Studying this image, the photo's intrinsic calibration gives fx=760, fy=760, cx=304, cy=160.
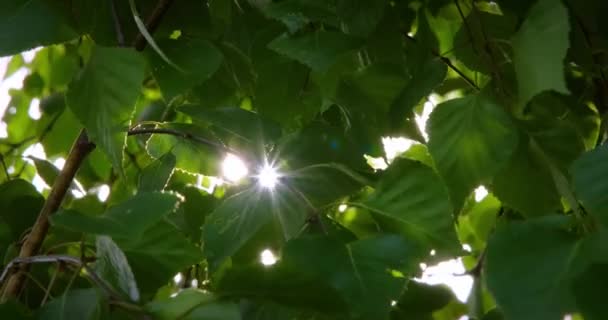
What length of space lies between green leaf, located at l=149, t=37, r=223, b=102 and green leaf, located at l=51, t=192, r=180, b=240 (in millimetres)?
103

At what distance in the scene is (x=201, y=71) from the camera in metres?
0.41

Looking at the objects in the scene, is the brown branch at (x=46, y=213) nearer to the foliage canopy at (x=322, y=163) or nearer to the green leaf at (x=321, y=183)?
the foliage canopy at (x=322, y=163)

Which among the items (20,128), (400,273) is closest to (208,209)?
(400,273)

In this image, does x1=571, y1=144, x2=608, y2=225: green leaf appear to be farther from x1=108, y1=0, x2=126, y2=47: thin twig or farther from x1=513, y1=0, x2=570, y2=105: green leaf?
x1=108, y1=0, x2=126, y2=47: thin twig

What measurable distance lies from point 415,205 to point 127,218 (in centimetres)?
13

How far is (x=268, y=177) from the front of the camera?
15.5 inches

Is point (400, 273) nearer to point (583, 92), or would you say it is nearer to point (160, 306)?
point (160, 306)

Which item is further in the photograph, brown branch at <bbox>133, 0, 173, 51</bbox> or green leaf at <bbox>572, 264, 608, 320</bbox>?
brown branch at <bbox>133, 0, 173, 51</bbox>

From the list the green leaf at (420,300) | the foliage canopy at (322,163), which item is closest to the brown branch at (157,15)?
the foliage canopy at (322,163)

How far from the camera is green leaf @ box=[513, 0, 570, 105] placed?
0.96 feet

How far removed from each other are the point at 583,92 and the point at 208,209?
0.27 metres

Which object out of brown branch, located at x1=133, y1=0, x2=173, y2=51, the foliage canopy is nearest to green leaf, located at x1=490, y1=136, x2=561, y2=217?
the foliage canopy

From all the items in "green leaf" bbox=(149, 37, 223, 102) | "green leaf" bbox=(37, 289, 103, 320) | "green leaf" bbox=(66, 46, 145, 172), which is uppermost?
"green leaf" bbox=(149, 37, 223, 102)

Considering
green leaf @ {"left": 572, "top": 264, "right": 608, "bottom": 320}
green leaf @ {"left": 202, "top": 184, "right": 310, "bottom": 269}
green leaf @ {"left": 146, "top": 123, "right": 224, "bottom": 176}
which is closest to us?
green leaf @ {"left": 572, "top": 264, "right": 608, "bottom": 320}
